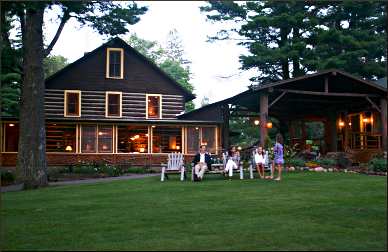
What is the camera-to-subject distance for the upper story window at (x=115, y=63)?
30.2m

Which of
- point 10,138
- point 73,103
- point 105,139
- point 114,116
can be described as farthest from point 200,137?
point 10,138

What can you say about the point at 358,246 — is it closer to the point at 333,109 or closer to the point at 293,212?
the point at 293,212

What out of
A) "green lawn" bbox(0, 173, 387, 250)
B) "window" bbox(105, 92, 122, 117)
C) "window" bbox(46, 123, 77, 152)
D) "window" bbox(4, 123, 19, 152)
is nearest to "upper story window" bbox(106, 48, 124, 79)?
"window" bbox(105, 92, 122, 117)

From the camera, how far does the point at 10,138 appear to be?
2750 centimetres

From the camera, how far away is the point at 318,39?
3031 centimetres

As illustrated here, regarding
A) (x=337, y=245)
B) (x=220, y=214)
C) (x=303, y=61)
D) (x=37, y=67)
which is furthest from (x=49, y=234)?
(x=303, y=61)

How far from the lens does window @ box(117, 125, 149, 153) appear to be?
3034 cm

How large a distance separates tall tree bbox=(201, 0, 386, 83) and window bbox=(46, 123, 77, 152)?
43.2 feet

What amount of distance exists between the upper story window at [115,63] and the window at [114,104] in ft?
3.96

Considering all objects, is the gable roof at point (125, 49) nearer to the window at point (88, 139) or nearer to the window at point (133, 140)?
the window at point (133, 140)

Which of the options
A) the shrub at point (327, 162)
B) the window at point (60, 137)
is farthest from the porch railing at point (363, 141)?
the window at point (60, 137)

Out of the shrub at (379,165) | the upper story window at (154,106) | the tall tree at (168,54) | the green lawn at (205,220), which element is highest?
the tall tree at (168,54)

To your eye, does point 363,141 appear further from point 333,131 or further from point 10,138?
point 10,138

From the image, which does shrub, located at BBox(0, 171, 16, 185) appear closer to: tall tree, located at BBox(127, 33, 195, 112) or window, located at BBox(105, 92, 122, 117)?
window, located at BBox(105, 92, 122, 117)
